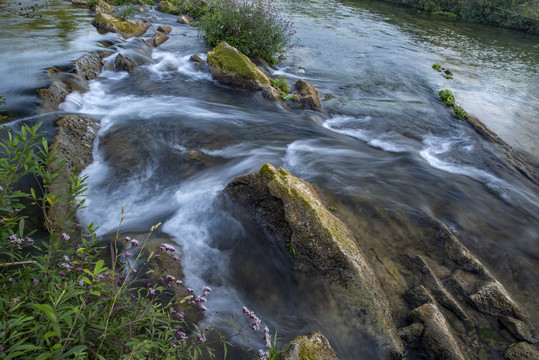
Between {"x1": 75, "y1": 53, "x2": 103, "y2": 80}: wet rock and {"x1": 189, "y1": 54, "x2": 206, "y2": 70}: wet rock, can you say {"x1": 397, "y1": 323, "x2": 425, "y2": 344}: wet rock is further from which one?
{"x1": 189, "y1": 54, "x2": 206, "y2": 70}: wet rock

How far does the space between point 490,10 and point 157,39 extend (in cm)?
3986

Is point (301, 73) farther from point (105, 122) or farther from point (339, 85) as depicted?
point (105, 122)

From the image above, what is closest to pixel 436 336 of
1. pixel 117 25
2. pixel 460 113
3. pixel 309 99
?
pixel 309 99

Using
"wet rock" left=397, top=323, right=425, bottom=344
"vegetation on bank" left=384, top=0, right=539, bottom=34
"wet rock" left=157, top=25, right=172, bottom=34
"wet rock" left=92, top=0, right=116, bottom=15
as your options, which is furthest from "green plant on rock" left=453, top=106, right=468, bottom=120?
"vegetation on bank" left=384, top=0, right=539, bottom=34

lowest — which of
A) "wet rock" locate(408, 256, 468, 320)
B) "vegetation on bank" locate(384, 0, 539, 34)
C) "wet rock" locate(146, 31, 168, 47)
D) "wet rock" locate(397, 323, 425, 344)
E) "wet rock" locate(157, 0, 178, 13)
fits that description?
"wet rock" locate(397, 323, 425, 344)

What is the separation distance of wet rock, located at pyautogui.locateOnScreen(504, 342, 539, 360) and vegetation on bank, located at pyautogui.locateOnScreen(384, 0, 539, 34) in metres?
40.5

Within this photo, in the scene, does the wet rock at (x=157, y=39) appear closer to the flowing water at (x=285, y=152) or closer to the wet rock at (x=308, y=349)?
the flowing water at (x=285, y=152)

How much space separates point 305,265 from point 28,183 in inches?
189

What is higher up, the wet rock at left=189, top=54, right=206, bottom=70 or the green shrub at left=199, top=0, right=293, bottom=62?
the green shrub at left=199, top=0, right=293, bottom=62

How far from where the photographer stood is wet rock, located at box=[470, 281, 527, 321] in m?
4.35

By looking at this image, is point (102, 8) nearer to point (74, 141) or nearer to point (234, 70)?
point (234, 70)

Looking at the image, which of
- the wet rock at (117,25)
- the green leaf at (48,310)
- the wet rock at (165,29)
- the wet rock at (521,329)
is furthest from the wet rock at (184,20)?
the green leaf at (48,310)

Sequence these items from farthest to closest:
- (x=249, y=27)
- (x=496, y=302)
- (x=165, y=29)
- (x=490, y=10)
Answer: (x=490, y=10) < (x=165, y=29) < (x=249, y=27) < (x=496, y=302)

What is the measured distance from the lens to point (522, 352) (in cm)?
399
